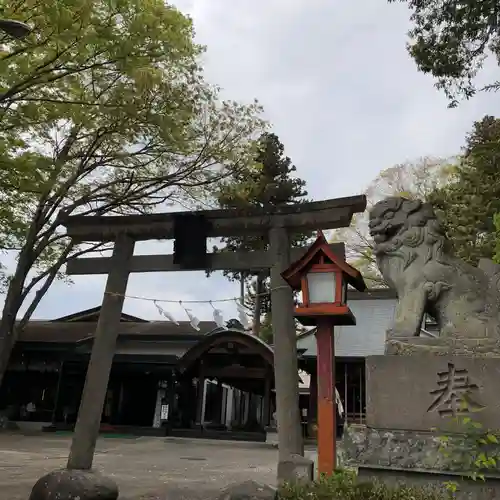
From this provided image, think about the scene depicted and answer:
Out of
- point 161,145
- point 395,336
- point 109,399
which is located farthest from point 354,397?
point 395,336

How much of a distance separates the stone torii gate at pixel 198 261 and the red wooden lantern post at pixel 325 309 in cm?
99

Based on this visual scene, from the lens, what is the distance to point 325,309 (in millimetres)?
6090

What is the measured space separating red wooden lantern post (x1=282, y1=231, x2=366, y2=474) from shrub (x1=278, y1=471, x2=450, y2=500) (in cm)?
145

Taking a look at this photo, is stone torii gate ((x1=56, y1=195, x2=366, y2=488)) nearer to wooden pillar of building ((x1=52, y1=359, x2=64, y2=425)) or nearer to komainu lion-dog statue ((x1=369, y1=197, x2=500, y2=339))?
komainu lion-dog statue ((x1=369, y1=197, x2=500, y2=339))

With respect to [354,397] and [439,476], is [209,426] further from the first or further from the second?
[439,476]

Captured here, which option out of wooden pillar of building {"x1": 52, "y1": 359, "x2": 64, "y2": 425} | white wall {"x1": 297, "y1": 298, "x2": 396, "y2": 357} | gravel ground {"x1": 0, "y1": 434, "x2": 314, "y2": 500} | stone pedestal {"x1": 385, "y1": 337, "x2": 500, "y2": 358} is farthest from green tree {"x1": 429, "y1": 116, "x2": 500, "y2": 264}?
wooden pillar of building {"x1": 52, "y1": 359, "x2": 64, "y2": 425}

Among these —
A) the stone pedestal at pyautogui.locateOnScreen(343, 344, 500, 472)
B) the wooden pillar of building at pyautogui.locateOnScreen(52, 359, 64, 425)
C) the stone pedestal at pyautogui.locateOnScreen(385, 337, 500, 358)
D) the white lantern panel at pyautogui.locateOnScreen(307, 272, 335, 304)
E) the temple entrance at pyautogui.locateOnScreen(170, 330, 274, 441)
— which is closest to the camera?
the stone pedestal at pyautogui.locateOnScreen(343, 344, 500, 472)

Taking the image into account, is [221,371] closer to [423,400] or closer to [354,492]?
[423,400]

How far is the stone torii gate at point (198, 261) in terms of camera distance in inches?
291

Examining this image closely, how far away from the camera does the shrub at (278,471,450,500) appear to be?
12.7ft

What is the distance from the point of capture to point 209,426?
23.4 m

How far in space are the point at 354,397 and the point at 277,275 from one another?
15646 mm

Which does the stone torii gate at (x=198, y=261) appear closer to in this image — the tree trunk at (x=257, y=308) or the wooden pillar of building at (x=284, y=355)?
the wooden pillar of building at (x=284, y=355)

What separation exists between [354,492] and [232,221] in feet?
16.9
